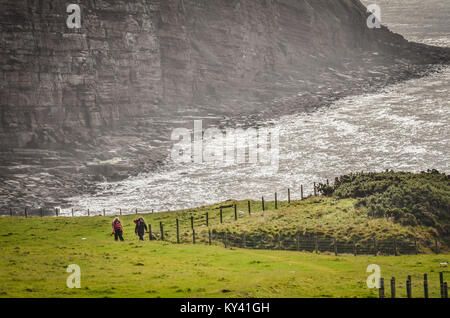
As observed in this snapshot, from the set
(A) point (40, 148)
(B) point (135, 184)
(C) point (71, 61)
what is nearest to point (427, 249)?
(B) point (135, 184)

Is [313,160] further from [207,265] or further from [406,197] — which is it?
[207,265]

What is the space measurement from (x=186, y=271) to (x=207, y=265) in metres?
3.74

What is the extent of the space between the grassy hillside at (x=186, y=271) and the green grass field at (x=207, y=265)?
60 millimetres

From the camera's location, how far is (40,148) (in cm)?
15275

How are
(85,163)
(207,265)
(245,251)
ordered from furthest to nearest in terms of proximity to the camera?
(85,163)
(245,251)
(207,265)

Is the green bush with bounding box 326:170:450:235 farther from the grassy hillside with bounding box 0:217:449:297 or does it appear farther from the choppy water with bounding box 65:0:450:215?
the choppy water with bounding box 65:0:450:215

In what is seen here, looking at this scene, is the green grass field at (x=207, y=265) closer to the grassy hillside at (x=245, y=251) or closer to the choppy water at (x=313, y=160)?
the grassy hillside at (x=245, y=251)

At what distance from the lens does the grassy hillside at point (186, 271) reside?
39.2 meters

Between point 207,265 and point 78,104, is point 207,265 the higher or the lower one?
the lower one

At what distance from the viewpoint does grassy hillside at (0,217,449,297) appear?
39.2m

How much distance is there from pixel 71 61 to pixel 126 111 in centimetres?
2184

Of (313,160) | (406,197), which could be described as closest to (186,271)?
(406,197)

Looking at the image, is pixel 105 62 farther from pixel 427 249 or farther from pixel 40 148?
pixel 427 249

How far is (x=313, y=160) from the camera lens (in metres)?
150
